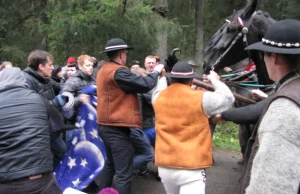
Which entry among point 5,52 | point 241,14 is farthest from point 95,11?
point 5,52

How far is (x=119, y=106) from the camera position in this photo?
4062 mm

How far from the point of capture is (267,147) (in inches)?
58.9

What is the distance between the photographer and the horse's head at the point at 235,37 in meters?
4.66

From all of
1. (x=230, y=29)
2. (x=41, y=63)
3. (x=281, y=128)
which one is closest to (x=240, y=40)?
(x=230, y=29)

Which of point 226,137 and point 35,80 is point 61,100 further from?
point 226,137

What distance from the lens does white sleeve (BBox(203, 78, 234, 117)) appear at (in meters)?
3.12

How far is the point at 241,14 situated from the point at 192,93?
220cm

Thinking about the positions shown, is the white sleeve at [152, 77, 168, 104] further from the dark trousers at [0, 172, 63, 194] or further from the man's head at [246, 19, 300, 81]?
the man's head at [246, 19, 300, 81]

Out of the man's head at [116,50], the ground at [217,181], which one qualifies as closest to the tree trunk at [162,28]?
the ground at [217,181]

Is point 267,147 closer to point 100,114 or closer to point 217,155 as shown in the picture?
point 100,114

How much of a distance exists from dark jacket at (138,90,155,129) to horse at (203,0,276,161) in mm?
989

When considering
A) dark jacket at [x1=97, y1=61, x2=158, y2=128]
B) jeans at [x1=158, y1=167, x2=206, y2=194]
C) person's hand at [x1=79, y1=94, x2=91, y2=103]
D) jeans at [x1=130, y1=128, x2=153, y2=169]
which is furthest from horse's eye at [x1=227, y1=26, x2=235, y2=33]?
jeans at [x1=158, y1=167, x2=206, y2=194]

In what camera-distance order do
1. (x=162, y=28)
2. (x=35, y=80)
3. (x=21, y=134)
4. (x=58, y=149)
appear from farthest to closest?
(x=162, y=28) → (x=58, y=149) → (x=35, y=80) → (x=21, y=134)

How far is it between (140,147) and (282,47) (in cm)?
338
